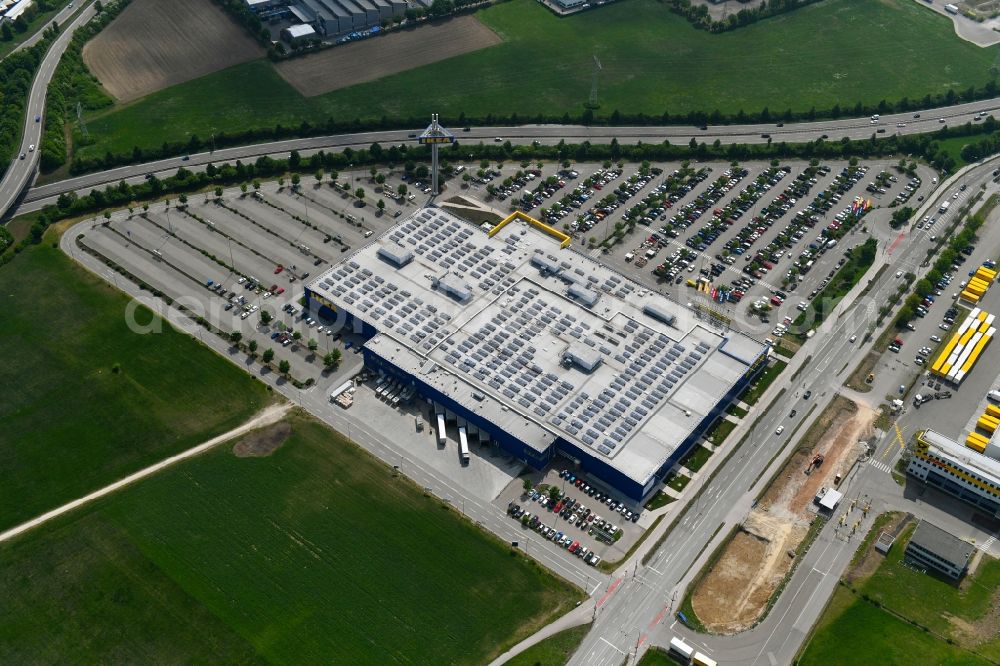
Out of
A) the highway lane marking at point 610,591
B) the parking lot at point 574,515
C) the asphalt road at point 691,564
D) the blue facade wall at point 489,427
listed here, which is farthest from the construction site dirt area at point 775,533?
the blue facade wall at point 489,427

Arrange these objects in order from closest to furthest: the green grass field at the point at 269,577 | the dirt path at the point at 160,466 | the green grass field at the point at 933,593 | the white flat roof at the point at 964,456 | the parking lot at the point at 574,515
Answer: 1. the green grass field at the point at 269,577
2. the green grass field at the point at 933,593
3. the parking lot at the point at 574,515
4. the dirt path at the point at 160,466
5. the white flat roof at the point at 964,456

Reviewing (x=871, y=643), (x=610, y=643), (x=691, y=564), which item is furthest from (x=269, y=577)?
(x=871, y=643)

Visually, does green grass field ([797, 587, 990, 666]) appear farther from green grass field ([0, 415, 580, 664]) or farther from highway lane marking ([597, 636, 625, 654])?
green grass field ([0, 415, 580, 664])

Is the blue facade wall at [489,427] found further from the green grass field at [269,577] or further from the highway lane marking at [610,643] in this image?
the highway lane marking at [610,643]

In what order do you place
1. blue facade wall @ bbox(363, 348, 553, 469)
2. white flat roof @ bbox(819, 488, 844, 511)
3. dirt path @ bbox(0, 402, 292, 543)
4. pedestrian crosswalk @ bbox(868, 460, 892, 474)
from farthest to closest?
pedestrian crosswalk @ bbox(868, 460, 892, 474) < blue facade wall @ bbox(363, 348, 553, 469) < white flat roof @ bbox(819, 488, 844, 511) < dirt path @ bbox(0, 402, 292, 543)

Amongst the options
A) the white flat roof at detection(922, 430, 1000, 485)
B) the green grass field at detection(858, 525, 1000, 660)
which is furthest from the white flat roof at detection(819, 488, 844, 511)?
the white flat roof at detection(922, 430, 1000, 485)

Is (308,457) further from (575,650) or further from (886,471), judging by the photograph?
(886,471)

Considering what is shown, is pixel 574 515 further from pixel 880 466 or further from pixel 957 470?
pixel 957 470
